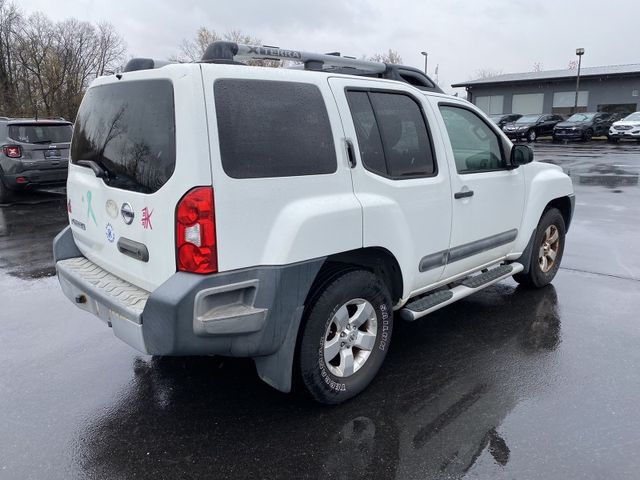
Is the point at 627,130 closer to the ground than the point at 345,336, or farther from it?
farther from it

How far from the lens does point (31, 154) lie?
1017 centimetres

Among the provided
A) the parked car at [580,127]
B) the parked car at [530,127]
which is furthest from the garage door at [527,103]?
the parked car at [580,127]

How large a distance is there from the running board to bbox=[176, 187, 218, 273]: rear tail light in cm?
157

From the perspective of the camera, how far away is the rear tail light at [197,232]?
2.46 m

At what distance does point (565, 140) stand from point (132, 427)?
30.2 m

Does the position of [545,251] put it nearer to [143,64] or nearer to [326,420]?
[326,420]

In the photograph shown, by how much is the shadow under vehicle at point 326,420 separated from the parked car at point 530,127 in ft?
92.9

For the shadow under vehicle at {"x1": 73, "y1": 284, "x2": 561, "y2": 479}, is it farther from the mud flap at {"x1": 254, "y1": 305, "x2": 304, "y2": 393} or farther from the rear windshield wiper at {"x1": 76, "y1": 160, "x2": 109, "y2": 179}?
the rear windshield wiper at {"x1": 76, "y1": 160, "x2": 109, "y2": 179}

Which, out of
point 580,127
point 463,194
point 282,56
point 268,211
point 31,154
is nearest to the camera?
point 268,211

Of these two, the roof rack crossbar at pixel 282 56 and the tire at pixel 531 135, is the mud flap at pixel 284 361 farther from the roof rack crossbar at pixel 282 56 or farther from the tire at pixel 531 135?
the tire at pixel 531 135

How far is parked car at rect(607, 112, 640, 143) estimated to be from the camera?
26125 millimetres

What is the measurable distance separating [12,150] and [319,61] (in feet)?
29.2

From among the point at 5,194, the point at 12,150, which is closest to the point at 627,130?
the point at 12,150

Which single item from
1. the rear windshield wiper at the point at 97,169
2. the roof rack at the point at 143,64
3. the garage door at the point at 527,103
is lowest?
the rear windshield wiper at the point at 97,169
